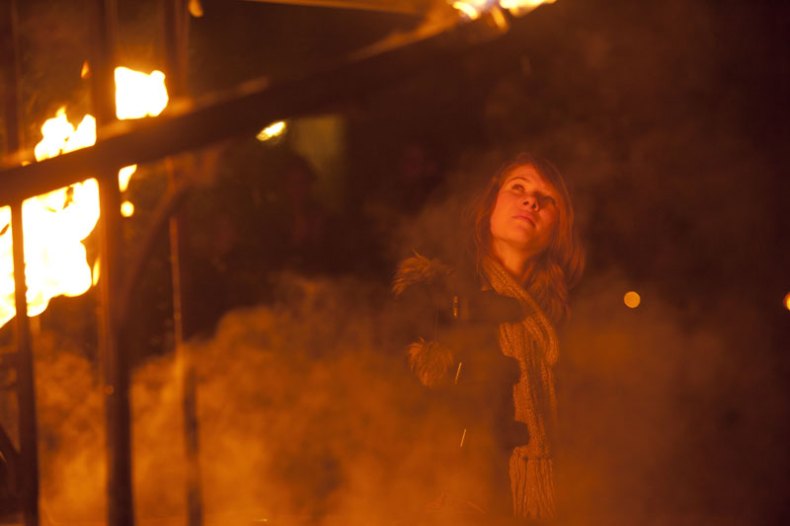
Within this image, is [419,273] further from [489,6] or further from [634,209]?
[489,6]

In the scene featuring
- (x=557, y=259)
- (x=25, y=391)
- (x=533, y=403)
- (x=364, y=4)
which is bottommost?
(x=533, y=403)

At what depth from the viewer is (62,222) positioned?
15.0ft

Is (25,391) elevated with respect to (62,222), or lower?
lower

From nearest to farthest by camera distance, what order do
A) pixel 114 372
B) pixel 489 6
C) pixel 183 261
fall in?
1. pixel 489 6
2. pixel 114 372
3. pixel 183 261

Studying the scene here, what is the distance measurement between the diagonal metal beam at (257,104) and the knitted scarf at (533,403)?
360cm

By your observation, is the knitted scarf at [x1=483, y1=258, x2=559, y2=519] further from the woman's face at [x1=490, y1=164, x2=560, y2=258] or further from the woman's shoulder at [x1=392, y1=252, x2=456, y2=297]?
the woman's shoulder at [x1=392, y1=252, x2=456, y2=297]

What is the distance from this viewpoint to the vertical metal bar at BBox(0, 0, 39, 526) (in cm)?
339

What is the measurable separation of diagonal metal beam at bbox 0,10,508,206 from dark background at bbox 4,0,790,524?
3349 mm

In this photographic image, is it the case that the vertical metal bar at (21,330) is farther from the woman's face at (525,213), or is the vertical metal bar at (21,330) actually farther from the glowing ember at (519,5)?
the woman's face at (525,213)

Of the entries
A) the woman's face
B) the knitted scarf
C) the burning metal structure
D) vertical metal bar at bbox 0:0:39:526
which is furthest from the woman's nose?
vertical metal bar at bbox 0:0:39:526

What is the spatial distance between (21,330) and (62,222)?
121 cm

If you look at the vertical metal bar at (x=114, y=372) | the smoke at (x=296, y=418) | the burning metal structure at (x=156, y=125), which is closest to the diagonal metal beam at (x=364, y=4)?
the smoke at (x=296, y=418)

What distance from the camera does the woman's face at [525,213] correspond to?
16.1 ft

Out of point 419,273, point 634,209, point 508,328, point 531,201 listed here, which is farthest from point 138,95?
point 634,209
